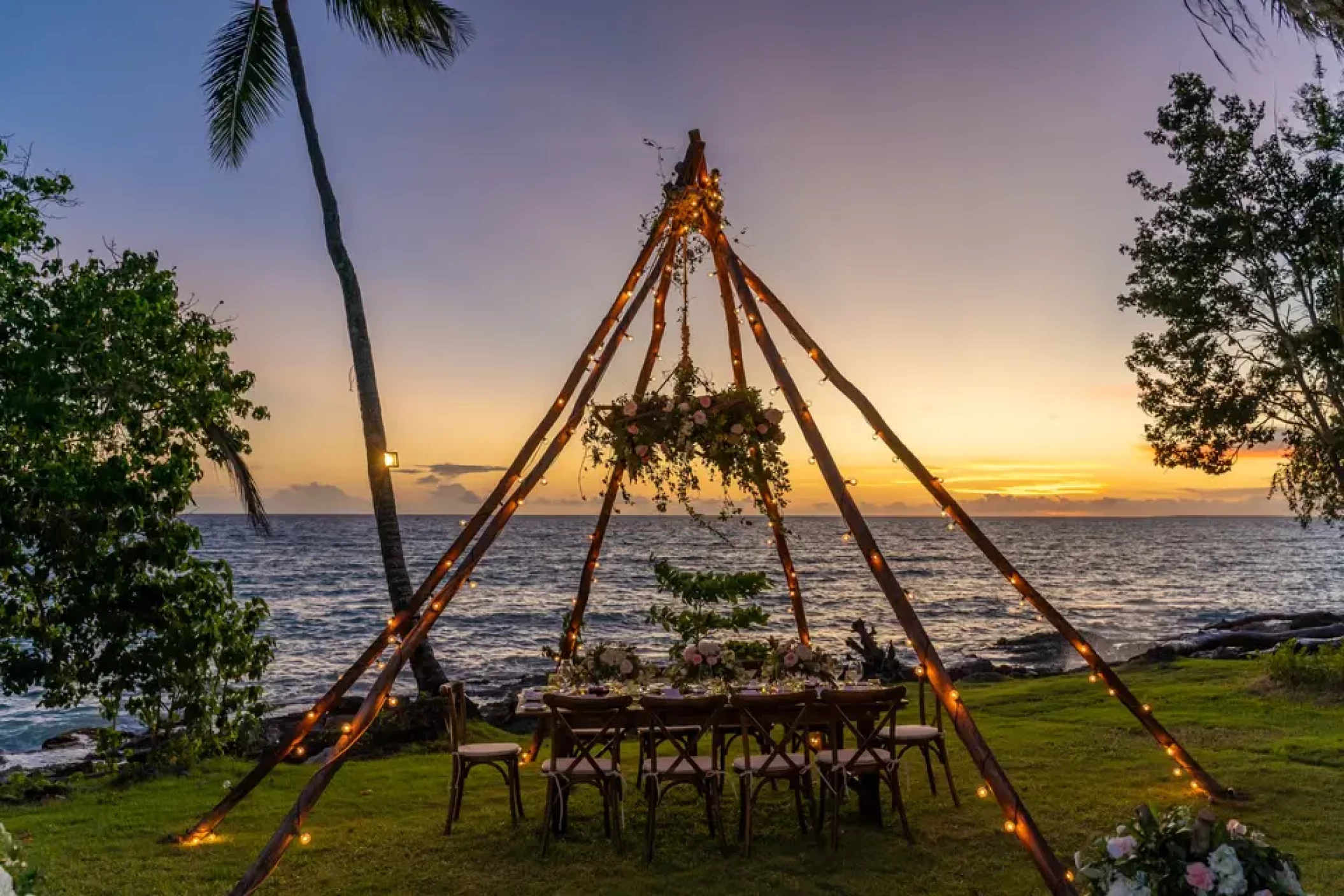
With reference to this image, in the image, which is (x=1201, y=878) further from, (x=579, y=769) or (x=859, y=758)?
(x=579, y=769)

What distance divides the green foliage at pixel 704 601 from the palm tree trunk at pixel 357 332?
13.3ft

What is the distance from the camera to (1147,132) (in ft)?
41.9

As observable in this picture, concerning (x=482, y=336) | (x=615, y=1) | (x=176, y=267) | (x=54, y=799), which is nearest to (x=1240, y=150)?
(x=615, y=1)

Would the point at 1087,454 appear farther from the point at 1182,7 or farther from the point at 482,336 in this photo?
the point at 1182,7

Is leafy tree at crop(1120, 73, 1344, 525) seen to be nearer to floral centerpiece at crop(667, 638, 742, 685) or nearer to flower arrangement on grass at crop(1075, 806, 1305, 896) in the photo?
floral centerpiece at crop(667, 638, 742, 685)

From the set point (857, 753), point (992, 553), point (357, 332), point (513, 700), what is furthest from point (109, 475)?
point (992, 553)

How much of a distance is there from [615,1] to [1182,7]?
795cm

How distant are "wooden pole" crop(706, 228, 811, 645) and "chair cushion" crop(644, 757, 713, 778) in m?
2.86

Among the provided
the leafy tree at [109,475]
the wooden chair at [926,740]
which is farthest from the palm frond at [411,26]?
the wooden chair at [926,740]

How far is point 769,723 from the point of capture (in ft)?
21.0

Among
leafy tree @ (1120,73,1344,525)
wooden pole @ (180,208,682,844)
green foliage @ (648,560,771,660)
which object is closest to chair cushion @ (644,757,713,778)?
green foliage @ (648,560,771,660)

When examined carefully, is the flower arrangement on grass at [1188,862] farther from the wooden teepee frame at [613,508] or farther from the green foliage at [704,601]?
the green foliage at [704,601]

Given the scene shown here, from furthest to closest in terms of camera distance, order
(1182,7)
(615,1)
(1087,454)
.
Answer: (1087,454) < (615,1) < (1182,7)

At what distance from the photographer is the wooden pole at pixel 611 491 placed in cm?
879
